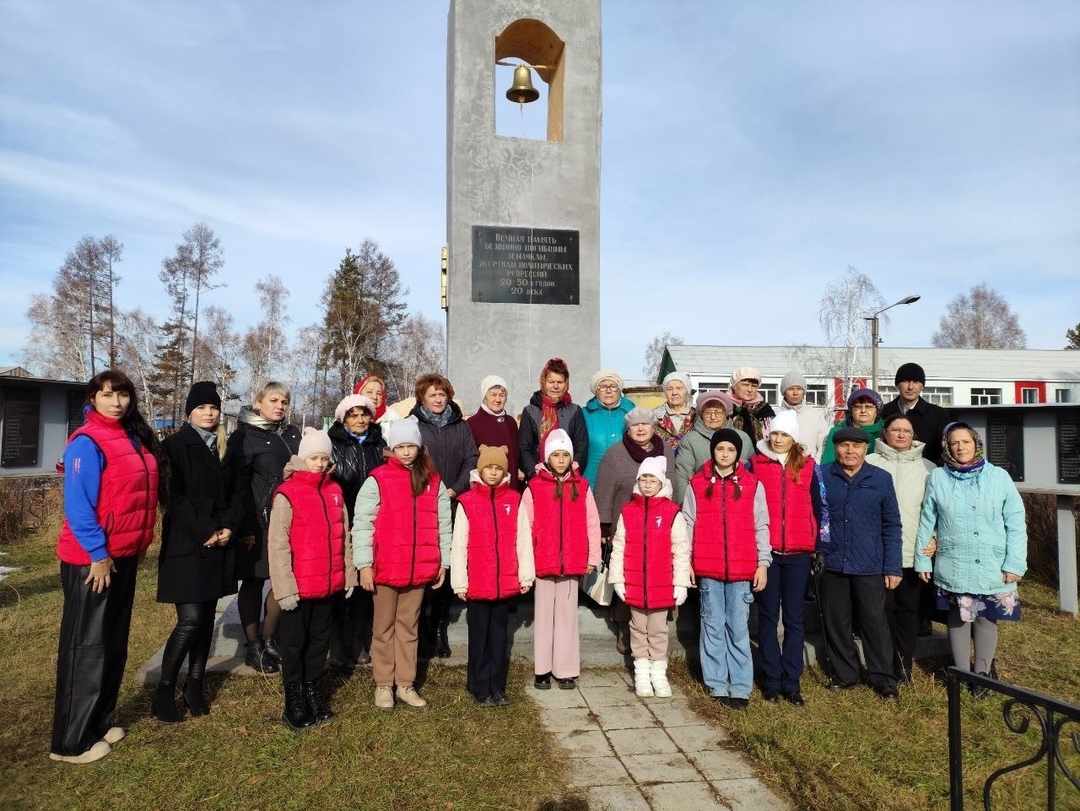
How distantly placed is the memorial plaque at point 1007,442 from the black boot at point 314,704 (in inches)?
259

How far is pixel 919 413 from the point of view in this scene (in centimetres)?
501

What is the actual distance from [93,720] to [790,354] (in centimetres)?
3453

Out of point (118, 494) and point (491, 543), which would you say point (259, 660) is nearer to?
point (118, 494)

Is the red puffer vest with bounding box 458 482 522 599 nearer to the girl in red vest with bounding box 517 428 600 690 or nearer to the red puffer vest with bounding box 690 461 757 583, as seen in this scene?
the girl in red vest with bounding box 517 428 600 690

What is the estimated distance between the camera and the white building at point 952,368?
33875 millimetres

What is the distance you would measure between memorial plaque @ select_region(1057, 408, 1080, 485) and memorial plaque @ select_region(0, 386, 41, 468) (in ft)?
34.7

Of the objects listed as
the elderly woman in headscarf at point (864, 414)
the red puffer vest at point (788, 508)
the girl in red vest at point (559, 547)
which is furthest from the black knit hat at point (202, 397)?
the elderly woman in headscarf at point (864, 414)

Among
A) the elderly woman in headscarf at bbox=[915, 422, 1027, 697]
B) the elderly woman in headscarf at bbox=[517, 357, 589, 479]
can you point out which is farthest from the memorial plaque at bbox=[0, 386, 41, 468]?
the elderly woman in headscarf at bbox=[915, 422, 1027, 697]

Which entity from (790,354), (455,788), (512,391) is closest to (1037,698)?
(455,788)

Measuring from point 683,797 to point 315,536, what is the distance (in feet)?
Answer: 6.88

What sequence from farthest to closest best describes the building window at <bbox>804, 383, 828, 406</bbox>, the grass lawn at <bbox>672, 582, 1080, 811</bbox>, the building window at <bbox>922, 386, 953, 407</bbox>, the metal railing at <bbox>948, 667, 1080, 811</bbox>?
the building window at <bbox>922, 386, 953, 407</bbox> → the building window at <bbox>804, 383, 828, 406</bbox> → the grass lawn at <bbox>672, 582, 1080, 811</bbox> → the metal railing at <bbox>948, 667, 1080, 811</bbox>

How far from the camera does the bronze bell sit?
6.21 meters

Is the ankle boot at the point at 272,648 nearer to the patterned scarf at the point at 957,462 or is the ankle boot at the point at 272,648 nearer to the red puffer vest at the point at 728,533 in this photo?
the red puffer vest at the point at 728,533

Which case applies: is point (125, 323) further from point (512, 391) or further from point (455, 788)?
point (455, 788)
